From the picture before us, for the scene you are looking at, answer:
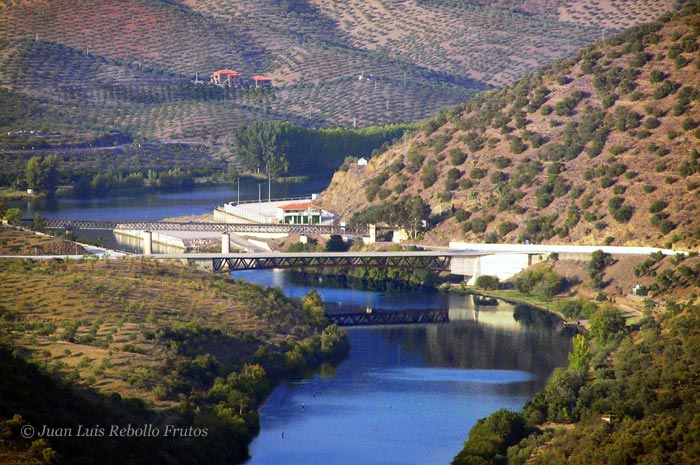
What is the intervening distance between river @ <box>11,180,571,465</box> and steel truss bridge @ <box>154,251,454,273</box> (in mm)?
1733

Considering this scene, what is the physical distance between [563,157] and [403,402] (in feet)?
168

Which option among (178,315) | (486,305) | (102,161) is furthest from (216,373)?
(102,161)

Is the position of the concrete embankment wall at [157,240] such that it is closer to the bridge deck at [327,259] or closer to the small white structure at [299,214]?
the small white structure at [299,214]

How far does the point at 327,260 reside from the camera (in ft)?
337

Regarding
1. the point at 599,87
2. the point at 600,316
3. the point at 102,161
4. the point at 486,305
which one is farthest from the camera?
the point at 102,161

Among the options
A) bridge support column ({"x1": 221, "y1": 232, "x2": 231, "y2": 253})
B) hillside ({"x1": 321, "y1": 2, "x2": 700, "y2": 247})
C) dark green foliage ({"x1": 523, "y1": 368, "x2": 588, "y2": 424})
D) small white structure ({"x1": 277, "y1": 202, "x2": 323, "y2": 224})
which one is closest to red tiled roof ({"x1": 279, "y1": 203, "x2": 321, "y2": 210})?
small white structure ({"x1": 277, "y1": 202, "x2": 323, "y2": 224})

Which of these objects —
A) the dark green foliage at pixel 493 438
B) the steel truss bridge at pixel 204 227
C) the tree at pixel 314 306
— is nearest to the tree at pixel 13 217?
the steel truss bridge at pixel 204 227

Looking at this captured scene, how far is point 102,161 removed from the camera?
561ft

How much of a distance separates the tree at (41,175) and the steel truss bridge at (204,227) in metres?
34.7

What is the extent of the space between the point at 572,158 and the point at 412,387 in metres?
48.0

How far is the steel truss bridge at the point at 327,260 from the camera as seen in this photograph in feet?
320

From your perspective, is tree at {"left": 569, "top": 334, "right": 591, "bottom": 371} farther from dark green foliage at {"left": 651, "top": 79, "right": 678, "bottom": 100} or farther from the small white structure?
dark green foliage at {"left": 651, "top": 79, "right": 678, "bottom": 100}

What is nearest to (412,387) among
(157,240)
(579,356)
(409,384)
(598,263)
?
(409,384)

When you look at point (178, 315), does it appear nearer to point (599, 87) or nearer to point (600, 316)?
point (600, 316)
